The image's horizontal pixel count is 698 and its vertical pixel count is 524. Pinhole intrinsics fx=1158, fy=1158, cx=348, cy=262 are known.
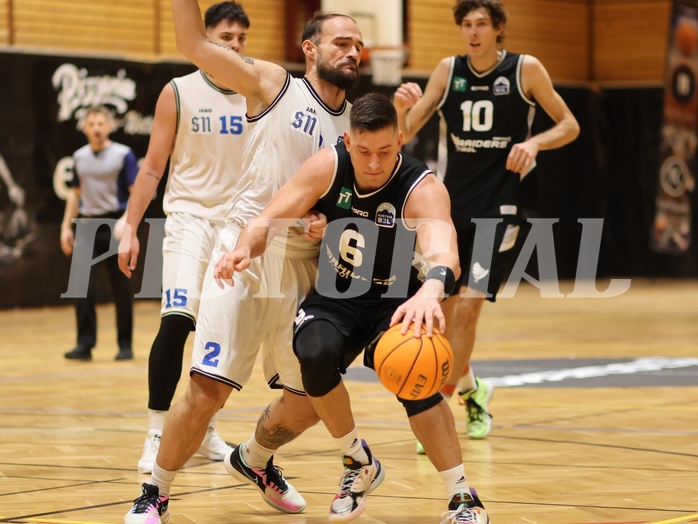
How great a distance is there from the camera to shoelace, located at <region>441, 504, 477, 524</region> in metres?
4.42

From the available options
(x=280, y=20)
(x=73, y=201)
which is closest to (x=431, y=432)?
(x=73, y=201)

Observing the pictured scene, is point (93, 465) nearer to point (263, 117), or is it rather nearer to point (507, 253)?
point (263, 117)

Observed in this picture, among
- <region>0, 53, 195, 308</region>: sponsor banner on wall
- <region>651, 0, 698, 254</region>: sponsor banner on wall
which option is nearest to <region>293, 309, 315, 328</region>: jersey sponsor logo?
<region>0, 53, 195, 308</region>: sponsor banner on wall

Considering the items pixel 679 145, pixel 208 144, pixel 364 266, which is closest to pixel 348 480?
pixel 364 266

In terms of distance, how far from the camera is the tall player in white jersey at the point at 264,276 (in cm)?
475

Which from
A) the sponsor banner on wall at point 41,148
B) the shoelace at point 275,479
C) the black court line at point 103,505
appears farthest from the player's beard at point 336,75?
the sponsor banner on wall at point 41,148

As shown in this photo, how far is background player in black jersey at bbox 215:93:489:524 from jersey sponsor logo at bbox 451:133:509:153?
2.21 m

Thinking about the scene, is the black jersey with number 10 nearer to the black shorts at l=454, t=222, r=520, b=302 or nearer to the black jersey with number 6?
the black shorts at l=454, t=222, r=520, b=302

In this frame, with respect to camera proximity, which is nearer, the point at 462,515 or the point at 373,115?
the point at 462,515

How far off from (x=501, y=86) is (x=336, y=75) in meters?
2.22

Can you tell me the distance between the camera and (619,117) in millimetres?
20500

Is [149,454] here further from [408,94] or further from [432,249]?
[408,94]

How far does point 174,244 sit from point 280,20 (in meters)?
12.5

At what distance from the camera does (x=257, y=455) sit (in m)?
5.12
